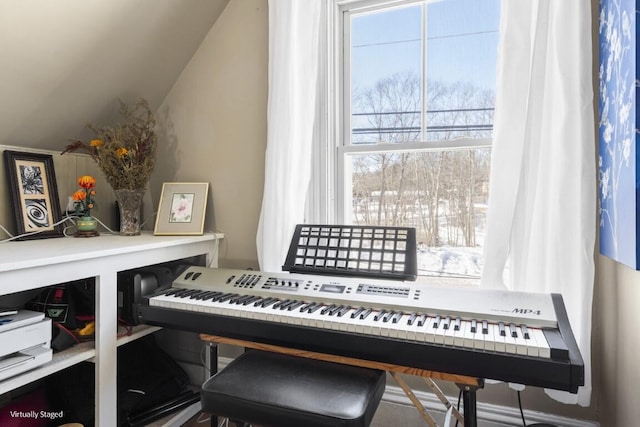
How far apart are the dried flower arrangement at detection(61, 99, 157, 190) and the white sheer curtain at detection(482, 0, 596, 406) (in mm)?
1588

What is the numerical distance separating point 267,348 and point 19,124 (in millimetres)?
1479

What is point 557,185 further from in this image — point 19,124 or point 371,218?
point 19,124

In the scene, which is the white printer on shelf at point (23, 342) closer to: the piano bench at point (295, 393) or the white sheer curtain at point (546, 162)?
the piano bench at point (295, 393)

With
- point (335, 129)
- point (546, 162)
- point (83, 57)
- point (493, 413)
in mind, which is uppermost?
point (83, 57)

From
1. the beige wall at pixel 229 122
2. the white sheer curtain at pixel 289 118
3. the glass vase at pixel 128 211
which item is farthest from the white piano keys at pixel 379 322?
the beige wall at pixel 229 122

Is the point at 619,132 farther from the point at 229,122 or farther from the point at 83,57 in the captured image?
the point at 83,57

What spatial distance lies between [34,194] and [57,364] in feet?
2.74

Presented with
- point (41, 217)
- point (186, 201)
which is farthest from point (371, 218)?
point (41, 217)

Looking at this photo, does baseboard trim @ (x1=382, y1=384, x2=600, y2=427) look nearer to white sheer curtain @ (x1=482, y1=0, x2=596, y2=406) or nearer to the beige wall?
white sheer curtain @ (x1=482, y1=0, x2=596, y2=406)

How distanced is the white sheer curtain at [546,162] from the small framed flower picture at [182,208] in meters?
1.36

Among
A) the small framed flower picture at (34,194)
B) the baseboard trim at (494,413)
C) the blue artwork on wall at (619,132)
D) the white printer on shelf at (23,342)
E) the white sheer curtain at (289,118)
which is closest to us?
the blue artwork on wall at (619,132)

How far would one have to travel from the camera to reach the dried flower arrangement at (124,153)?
1817mm

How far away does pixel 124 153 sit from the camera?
1.81 meters

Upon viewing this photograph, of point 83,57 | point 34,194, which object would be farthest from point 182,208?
point 83,57
